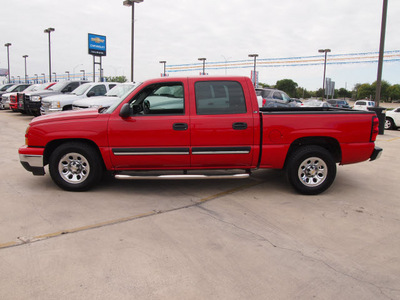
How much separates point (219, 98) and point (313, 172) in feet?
6.40

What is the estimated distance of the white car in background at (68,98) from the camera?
13.5 meters

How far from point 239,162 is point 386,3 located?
1294cm

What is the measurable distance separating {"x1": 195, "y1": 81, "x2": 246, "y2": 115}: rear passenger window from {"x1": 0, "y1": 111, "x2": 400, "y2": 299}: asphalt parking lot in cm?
137

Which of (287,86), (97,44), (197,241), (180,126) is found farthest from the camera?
(287,86)

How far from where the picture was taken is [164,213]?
4680 millimetres

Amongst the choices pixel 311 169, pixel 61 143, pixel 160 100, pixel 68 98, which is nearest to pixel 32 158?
pixel 61 143

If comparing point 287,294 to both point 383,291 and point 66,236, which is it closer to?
point 383,291

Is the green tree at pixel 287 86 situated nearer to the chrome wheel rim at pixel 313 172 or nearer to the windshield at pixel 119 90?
the windshield at pixel 119 90

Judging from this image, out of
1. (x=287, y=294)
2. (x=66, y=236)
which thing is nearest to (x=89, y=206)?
(x=66, y=236)

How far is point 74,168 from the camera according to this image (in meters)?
5.46

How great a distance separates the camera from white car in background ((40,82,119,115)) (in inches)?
533

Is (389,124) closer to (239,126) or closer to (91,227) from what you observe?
(239,126)

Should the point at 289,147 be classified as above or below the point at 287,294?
above

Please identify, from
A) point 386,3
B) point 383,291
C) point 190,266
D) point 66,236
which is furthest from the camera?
point 386,3
